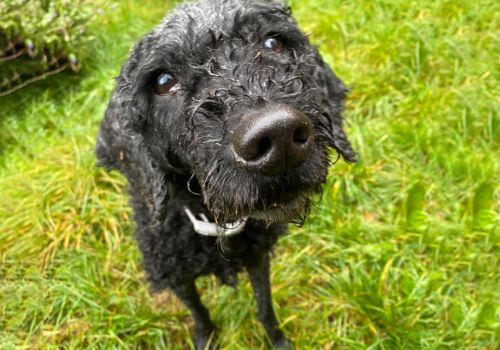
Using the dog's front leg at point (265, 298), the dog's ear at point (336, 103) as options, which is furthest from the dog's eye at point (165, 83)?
the dog's front leg at point (265, 298)

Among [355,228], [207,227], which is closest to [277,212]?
[207,227]

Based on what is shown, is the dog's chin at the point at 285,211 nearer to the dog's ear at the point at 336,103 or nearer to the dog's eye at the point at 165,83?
the dog's ear at the point at 336,103

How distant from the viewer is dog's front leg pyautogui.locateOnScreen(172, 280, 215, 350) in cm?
284

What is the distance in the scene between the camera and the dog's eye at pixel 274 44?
2.18 m

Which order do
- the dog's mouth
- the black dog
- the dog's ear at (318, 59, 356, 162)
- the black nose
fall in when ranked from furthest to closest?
the dog's ear at (318, 59, 356, 162) → the dog's mouth → the black dog → the black nose

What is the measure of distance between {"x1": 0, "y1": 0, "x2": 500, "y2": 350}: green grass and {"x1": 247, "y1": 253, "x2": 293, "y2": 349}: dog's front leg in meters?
0.12

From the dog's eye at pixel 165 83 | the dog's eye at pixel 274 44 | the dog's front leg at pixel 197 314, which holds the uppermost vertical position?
the dog's eye at pixel 274 44

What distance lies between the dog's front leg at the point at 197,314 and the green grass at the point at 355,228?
126mm

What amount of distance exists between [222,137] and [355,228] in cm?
199

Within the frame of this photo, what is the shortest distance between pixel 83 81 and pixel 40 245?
196 cm

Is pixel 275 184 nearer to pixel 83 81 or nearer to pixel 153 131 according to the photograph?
pixel 153 131

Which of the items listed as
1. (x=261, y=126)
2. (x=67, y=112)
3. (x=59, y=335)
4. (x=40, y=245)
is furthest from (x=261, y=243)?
(x=67, y=112)

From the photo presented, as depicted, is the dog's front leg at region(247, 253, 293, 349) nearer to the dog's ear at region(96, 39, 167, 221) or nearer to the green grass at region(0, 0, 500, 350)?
the green grass at region(0, 0, 500, 350)

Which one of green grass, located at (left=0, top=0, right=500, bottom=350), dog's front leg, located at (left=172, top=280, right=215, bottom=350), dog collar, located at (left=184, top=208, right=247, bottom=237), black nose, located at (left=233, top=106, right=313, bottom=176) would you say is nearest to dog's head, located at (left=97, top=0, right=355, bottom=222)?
black nose, located at (left=233, top=106, right=313, bottom=176)
